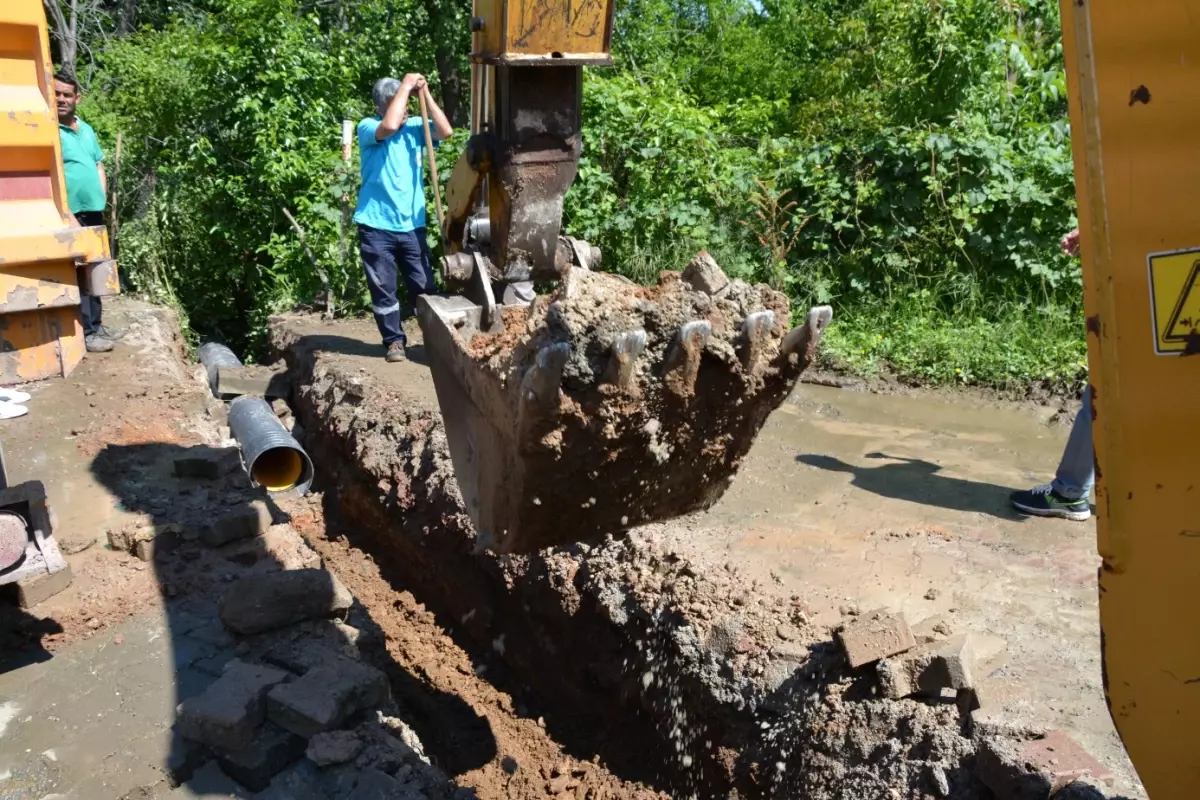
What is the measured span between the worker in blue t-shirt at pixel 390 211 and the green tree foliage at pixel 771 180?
2.12 meters

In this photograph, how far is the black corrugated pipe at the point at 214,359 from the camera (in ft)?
28.5

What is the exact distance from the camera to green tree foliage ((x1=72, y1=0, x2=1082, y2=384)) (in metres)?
8.10

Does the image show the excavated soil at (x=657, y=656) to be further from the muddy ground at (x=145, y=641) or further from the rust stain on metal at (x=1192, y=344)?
the rust stain on metal at (x=1192, y=344)

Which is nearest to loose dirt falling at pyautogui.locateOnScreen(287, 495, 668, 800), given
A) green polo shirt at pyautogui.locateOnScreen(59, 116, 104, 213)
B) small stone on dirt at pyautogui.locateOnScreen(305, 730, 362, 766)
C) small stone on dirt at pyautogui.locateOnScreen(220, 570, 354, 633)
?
small stone on dirt at pyautogui.locateOnScreen(220, 570, 354, 633)

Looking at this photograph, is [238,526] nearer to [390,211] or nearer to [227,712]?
[227,712]

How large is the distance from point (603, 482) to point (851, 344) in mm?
5302

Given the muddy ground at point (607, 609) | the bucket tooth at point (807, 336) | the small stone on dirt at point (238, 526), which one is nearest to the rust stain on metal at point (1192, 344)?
the bucket tooth at point (807, 336)

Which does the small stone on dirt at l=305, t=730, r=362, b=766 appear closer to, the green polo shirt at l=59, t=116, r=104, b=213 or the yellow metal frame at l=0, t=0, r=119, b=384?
the yellow metal frame at l=0, t=0, r=119, b=384

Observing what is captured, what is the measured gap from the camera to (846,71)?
11.3m

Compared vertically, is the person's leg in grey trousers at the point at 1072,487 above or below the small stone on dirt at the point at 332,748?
above

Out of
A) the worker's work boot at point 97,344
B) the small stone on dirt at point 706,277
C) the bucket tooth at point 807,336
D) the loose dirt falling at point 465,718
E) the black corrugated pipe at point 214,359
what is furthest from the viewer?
the black corrugated pipe at point 214,359

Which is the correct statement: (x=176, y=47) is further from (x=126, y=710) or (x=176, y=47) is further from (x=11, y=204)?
(x=126, y=710)

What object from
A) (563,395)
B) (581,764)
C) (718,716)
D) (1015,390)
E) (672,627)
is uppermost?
(563,395)

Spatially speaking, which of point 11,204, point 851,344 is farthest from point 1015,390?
point 11,204
